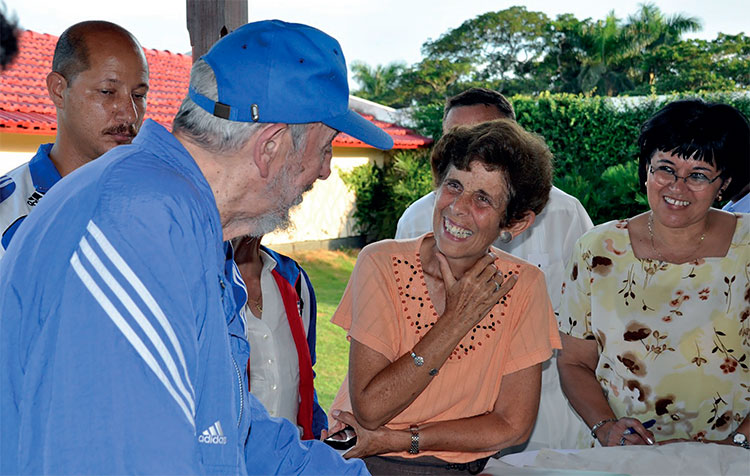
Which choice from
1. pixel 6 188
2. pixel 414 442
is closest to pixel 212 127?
pixel 414 442

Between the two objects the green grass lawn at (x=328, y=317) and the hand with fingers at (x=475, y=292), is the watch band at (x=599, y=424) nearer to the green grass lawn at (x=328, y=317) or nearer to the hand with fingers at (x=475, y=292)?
the hand with fingers at (x=475, y=292)

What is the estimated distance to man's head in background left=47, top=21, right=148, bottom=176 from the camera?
297 centimetres

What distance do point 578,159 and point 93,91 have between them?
1195cm

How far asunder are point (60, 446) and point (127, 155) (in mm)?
437

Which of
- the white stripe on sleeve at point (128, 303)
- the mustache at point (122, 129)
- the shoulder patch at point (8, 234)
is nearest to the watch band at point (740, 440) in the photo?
the white stripe on sleeve at point (128, 303)

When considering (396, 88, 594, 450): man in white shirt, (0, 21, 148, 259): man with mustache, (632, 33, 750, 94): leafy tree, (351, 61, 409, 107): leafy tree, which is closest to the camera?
(0, 21, 148, 259): man with mustache

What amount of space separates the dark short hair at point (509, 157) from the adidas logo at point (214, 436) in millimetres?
1457

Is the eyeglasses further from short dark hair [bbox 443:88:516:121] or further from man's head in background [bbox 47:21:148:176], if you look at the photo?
man's head in background [bbox 47:21:148:176]

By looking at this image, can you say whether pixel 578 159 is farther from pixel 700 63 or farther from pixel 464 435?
pixel 700 63

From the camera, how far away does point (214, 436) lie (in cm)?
118

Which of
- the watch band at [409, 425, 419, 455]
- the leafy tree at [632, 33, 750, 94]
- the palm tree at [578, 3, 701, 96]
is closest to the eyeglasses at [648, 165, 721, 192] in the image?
the watch band at [409, 425, 419, 455]

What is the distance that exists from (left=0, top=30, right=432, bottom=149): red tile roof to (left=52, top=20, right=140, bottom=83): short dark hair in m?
4.90

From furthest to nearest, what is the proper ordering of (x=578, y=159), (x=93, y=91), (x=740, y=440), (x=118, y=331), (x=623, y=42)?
(x=623, y=42)
(x=578, y=159)
(x=93, y=91)
(x=740, y=440)
(x=118, y=331)

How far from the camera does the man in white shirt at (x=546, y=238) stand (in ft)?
10.6
